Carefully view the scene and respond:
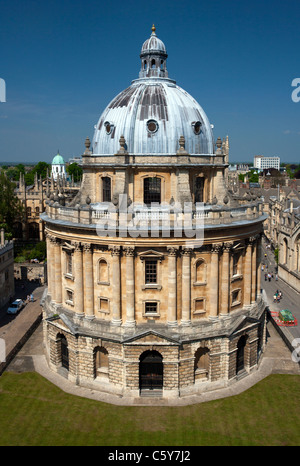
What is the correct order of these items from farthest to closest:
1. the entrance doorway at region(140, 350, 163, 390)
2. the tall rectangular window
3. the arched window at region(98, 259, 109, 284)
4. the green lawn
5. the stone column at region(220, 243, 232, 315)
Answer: the tall rectangular window
the stone column at region(220, 243, 232, 315)
the arched window at region(98, 259, 109, 284)
the entrance doorway at region(140, 350, 163, 390)
the green lawn

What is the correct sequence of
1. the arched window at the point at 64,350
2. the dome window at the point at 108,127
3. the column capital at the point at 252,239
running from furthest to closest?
the dome window at the point at 108,127, the arched window at the point at 64,350, the column capital at the point at 252,239

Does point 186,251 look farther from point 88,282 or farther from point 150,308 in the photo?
point 88,282

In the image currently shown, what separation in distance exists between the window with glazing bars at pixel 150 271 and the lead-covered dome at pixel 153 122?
957 centimetres

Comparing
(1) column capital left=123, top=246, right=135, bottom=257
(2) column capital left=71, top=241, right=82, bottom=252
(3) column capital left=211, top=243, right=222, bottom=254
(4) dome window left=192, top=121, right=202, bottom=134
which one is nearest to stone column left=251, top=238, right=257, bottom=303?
(3) column capital left=211, top=243, right=222, bottom=254

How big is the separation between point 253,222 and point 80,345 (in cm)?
1770

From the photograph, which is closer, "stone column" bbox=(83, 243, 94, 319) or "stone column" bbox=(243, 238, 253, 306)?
"stone column" bbox=(83, 243, 94, 319)

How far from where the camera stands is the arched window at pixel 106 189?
122 ft

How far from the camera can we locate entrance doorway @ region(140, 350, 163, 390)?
33.0m

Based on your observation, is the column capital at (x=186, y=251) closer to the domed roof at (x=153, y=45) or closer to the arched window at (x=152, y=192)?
the arched window at (x=152, y=192)

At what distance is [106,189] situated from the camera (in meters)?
37.5

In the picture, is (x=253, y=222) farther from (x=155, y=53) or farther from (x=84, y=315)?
(x=155, y=53)

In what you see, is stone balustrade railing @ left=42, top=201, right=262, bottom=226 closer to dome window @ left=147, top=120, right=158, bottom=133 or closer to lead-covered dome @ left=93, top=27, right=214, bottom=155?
lead-covered dome @ left=93, top=27, right=214, bottom=155

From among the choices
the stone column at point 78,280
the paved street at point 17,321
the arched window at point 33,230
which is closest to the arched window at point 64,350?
the stone column at point 78,280

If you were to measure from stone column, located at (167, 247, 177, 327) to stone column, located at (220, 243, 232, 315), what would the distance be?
4.45 m
